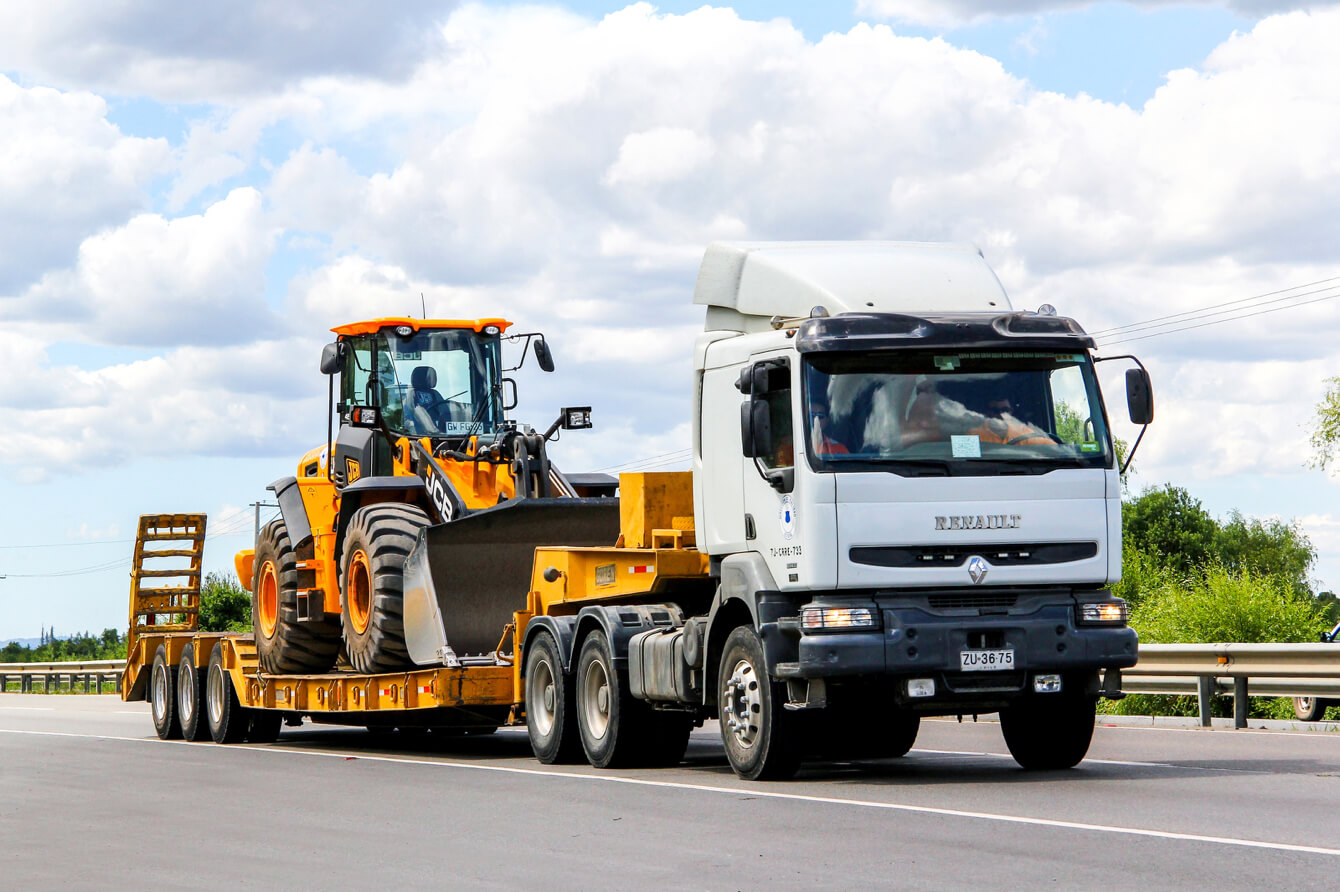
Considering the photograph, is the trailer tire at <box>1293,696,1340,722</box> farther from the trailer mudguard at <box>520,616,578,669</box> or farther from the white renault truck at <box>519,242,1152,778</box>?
the trailer mudguard at <box>520,616,578,669</box>

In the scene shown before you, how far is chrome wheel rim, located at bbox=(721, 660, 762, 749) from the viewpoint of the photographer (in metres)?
12.1

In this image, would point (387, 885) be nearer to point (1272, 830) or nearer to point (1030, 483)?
point (1272, 830)

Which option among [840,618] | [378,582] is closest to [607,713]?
[840,618]

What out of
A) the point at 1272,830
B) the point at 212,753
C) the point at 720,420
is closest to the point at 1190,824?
the point at 1272,830

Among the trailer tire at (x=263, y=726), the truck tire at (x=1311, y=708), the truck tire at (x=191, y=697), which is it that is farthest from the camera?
the truck tire at (x=191, y=697)

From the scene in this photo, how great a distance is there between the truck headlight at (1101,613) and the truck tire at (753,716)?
2012 millimetres

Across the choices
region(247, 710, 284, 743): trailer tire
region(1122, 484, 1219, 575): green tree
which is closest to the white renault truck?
region(247, 710, 284, 743): trailer tire

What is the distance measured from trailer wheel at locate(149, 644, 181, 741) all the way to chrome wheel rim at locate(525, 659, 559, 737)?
8.34m

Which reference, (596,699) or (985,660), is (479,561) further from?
(985,660)

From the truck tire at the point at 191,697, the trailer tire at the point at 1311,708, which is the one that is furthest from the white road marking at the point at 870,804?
the trailer tire at the point at 1311,708

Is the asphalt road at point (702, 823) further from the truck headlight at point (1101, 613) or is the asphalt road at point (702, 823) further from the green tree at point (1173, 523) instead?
the green tree at point (1173, 523)

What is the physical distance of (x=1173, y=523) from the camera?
3915 inches

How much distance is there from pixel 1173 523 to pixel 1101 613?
91.0 m

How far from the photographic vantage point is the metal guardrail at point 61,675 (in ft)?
151
